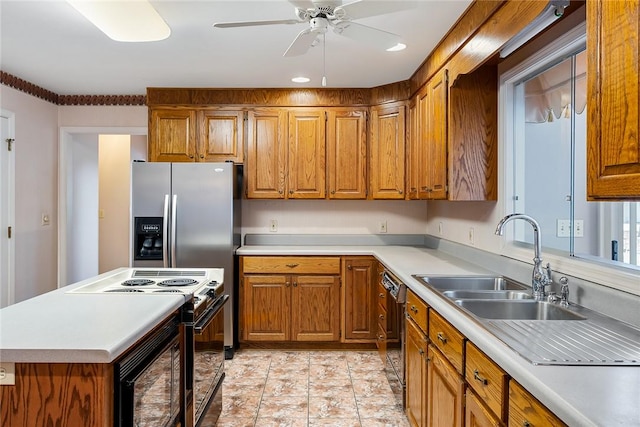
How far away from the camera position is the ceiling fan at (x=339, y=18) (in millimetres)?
1776

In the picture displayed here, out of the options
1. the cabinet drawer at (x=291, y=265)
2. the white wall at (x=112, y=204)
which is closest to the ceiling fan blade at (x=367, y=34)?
the cabinet drawer at (x=291, y=265)

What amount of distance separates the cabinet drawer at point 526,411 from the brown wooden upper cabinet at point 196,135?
10.7 ft

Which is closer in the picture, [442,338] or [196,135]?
[442,338]

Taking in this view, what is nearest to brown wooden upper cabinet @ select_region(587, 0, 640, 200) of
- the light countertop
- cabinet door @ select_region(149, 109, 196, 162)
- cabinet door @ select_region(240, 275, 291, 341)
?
the light countertop

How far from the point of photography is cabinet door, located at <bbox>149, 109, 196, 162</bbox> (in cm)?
394

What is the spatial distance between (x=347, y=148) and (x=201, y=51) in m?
1.56

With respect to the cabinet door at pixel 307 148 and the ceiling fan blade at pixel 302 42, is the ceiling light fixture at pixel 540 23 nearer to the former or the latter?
the ceiling fan blade at pixel 302 42

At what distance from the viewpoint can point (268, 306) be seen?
3.70m

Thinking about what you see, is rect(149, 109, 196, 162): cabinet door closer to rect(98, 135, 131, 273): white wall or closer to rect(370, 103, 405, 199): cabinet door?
rect(370, 103, 405, 199): cabinet door

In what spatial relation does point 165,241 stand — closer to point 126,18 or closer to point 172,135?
point 172,135

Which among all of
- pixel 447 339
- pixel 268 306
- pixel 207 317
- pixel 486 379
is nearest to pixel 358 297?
pixel 268 306

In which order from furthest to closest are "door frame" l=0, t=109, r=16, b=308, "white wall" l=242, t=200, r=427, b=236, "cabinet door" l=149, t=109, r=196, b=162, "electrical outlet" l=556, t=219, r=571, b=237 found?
"white wall" l=242, t=200, r=427, b=236 < "cabinet door" l=149, t=109, r=196, b=162 < "door frame" l=0, t=109, r=16, b=308 < "electrical outlet" l=556, t=219, r=571, b=237

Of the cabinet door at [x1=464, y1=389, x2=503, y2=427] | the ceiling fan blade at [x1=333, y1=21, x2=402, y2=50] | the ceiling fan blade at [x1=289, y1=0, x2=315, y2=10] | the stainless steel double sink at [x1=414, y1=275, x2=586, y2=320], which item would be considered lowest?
the cabinet door at [x1=464, y1=389, x2=503, y2=427]

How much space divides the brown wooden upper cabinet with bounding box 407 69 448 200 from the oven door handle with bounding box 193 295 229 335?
1.56m
